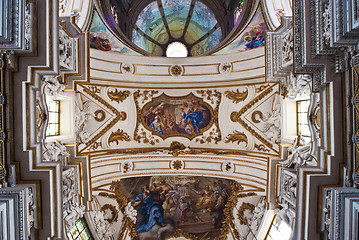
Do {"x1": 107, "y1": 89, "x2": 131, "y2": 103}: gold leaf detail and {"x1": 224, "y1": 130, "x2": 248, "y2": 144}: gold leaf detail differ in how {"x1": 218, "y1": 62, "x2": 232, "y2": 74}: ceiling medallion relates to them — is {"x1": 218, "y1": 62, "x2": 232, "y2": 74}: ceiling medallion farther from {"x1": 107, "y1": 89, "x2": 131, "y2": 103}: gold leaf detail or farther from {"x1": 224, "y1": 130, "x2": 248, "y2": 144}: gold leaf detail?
{"x1": 107, "y1": 89, "x2": 131, "y2": 103}: gold leaf detail

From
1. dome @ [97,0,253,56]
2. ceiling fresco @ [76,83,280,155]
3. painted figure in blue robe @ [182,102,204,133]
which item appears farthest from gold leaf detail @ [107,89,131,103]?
painted figure in blue robe @ [182,102,204,133]

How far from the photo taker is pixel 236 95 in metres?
11.7

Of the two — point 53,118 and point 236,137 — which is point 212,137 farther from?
point 53,118

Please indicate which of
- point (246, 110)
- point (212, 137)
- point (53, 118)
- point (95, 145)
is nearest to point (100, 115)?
point (95, 145)

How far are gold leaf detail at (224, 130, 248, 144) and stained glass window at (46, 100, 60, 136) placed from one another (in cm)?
747

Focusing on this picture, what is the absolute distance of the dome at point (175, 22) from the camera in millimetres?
12578

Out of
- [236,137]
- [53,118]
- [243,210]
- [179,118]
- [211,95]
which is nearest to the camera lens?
[53,118]

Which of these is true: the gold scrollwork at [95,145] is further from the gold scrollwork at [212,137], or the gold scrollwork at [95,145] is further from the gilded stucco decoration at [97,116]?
the gold scrollwork at [212,137]

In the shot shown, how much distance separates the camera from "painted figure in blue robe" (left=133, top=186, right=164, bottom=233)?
12.3 metres

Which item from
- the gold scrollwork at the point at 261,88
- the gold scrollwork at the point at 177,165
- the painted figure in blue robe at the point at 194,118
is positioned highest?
the gold scrollwork at the point at 261,88

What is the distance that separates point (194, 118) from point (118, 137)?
3.74 m

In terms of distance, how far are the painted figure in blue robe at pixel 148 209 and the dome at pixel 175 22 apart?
283 inches

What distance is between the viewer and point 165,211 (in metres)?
12.5

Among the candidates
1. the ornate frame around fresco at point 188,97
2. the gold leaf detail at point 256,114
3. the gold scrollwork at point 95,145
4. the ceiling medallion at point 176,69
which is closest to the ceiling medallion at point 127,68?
the ornate frame around fresco at point 188,97
